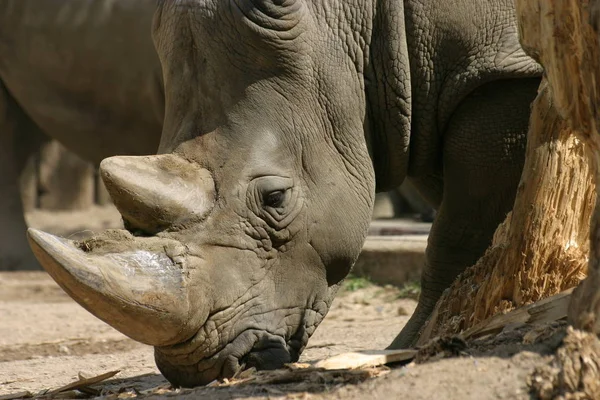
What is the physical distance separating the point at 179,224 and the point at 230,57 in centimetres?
71

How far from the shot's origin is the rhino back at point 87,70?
9266 mm

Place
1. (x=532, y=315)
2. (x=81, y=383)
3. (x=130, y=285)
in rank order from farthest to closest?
(x=81, y=383) < (x=130, y=285) < (x=532, y=315)

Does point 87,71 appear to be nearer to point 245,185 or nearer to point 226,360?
point 245,185

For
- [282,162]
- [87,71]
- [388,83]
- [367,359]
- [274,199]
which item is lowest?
[367,359]

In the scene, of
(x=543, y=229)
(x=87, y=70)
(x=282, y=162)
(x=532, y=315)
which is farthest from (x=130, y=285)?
(x=87, y=70)

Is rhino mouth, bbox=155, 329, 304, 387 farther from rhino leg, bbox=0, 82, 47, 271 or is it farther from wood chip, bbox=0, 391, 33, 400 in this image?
rhino leg, bbox=0, 82, 47, 271

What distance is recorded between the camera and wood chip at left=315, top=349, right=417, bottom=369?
342 centimetres

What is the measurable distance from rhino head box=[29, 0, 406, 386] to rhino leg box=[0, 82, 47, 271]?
236 inches

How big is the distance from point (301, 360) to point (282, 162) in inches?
44.9

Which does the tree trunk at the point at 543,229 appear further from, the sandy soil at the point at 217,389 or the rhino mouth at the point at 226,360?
the sandy soil at the point at 217,389

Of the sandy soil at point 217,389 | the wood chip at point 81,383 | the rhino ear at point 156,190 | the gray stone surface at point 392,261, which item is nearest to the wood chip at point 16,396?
the wood chip at point 81,383

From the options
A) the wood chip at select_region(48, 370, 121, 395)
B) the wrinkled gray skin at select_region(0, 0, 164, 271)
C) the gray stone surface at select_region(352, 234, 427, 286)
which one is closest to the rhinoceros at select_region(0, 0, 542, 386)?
the wood chip at select_region(48, 370, 121, 395)

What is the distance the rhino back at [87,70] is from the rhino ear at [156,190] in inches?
206

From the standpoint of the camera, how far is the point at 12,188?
10328 millimetres
